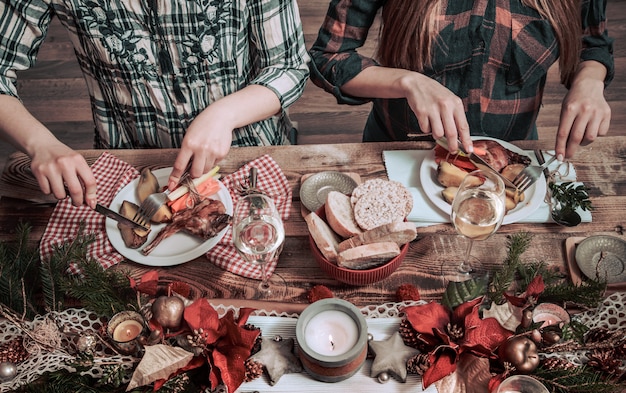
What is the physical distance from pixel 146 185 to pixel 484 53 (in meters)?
1.02

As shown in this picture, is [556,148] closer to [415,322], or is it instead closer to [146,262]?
[415,322]

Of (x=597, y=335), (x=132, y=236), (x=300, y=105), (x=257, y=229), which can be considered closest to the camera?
(x=597, y=335)

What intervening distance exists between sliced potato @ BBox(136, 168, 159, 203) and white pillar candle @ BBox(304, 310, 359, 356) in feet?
1.92

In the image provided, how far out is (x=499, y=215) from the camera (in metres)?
1.00

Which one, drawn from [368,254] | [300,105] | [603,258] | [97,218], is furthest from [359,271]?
[300,105]

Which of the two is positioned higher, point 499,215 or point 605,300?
point 499,215

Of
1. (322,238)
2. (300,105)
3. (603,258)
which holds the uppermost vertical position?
(322,238)

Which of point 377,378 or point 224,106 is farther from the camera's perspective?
point 224,106

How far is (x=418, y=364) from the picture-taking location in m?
0.88

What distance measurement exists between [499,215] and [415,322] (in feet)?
0.94

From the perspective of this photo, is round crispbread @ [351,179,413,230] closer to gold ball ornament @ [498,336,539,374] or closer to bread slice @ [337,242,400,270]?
bread slice @ [337,242,400,270]

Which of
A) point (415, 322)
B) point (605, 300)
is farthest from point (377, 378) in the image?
point (605, 300)

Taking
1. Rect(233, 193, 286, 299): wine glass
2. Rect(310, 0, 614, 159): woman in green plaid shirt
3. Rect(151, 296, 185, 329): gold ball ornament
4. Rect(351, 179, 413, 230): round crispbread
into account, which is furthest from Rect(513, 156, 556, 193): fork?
Rect(151, 296, 185, 329): gold ball ornament

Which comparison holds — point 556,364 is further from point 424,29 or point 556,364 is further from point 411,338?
point 424,29
